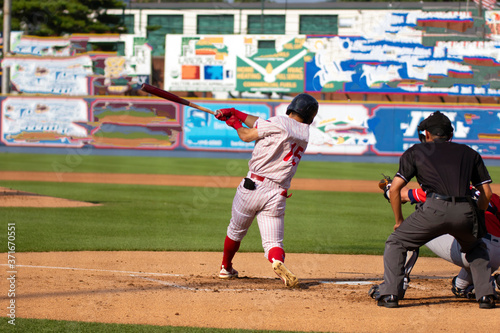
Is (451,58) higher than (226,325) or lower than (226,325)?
higher

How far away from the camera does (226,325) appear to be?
4453 mm

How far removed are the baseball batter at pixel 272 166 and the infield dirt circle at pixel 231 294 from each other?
461 mm

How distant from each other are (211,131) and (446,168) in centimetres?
2482

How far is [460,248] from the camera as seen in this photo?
17.1 feet

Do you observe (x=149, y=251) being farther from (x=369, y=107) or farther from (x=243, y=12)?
(x=243, y=12)

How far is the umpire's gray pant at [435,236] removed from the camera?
15.5 feet

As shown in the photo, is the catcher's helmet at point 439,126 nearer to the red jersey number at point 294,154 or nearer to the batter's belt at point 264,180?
the red jersey number at point 294,154

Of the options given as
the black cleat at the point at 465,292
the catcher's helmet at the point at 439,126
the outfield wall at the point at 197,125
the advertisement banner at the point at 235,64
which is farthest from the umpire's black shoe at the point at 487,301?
the advertisement banner at the point at 235,64

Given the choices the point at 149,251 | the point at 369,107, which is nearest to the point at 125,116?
the point at 369,107

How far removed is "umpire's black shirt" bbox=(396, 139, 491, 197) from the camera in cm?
476

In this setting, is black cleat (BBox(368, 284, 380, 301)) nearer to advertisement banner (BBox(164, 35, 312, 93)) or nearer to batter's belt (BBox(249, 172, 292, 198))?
batter's belt (BBox(249, 172, 292, 198))

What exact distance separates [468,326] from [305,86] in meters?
25.2

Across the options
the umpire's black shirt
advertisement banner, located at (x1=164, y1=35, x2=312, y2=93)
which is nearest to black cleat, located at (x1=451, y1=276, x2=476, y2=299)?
the umpire's black shirt

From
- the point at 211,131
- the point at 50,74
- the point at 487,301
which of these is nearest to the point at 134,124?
the point at 211,131
